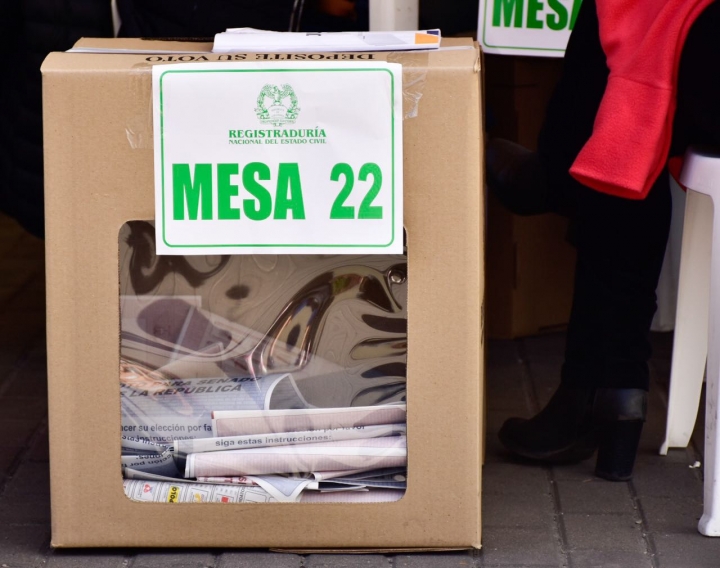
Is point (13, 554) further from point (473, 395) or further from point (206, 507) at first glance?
point (473, 395)

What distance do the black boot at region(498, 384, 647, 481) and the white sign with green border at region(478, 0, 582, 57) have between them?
0.73 metres

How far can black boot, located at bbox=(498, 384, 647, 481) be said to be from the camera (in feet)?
5.84

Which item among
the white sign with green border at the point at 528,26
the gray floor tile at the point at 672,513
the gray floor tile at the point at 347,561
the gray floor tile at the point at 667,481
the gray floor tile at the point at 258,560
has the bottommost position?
the gray floor tile at the point at 667,481

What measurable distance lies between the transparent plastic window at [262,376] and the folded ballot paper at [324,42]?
30 centimetres

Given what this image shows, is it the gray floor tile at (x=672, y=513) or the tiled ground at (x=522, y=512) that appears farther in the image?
the gray floor tile at (x=672, y=513)

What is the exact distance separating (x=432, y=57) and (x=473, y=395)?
0.47m

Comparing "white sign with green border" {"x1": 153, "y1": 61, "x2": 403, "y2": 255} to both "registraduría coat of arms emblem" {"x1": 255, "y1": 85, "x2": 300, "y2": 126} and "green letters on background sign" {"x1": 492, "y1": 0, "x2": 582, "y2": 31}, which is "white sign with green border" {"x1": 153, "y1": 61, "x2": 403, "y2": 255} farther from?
"green letters on background sign" {"x1": 492, "y1": 0, "x2": 582, "y2": 31}

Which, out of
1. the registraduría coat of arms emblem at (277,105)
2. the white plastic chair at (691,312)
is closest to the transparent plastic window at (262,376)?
the registraduría coat of arms emblem at (277,105)

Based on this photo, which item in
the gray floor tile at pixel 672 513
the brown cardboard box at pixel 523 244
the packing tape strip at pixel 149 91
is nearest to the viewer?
the packing tape strip at pixel 149 91

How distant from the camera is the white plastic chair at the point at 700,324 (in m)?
1.56

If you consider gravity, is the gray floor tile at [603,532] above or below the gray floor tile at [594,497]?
above

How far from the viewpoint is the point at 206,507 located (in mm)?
1516

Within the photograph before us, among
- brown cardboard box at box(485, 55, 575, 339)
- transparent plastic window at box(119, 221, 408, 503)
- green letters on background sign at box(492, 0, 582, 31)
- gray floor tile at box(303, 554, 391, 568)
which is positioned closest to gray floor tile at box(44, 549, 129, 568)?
transparent plastic window at box(119, 221, 408, 503)

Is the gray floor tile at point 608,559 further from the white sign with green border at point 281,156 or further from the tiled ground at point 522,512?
the white sign with green border at point 281,156
